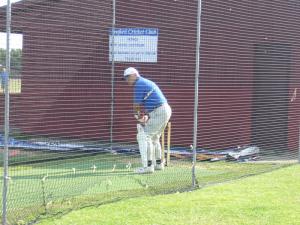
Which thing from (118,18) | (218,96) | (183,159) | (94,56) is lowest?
(183,159)

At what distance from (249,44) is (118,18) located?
9.47ft

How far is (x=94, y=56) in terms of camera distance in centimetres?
1295

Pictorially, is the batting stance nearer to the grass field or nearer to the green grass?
the grass field

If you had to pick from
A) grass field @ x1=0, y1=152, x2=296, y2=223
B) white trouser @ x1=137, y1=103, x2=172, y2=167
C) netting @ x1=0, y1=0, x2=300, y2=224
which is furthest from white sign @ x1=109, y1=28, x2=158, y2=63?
white trouser @ x1=137, y1=103, x2=172, y2=167

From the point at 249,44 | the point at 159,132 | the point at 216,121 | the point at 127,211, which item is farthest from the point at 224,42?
the point at 127,211

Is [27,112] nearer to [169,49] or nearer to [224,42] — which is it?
[169,49]

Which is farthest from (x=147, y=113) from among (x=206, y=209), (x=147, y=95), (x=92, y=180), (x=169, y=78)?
(x=169, y=78)

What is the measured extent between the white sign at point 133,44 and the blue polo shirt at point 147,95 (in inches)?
84.3

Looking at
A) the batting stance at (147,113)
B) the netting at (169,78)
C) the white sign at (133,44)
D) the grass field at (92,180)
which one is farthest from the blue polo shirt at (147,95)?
the white sign at (133,44)

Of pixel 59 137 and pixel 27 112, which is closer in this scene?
pixel 59 137

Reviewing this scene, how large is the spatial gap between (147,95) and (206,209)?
310cm

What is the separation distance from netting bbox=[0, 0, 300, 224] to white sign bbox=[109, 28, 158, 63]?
0.07 feet

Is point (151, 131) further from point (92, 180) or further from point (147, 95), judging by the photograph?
point (92, 180)

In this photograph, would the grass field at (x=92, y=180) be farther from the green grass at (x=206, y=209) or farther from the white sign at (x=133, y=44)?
the white sign at (x=133, y=44)
